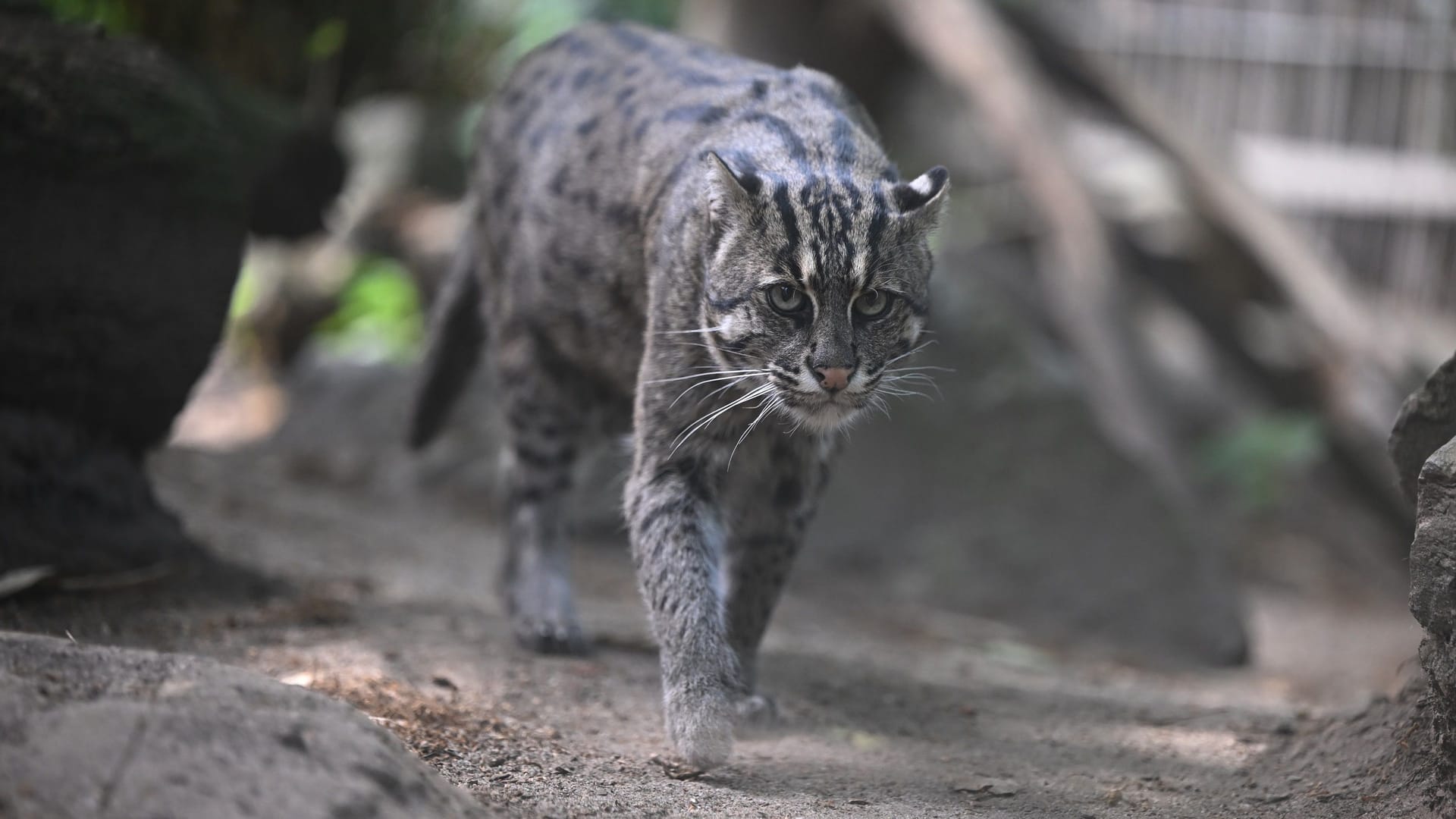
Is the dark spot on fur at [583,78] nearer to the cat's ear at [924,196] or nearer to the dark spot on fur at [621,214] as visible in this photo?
the dark spot on fur at [621,214]

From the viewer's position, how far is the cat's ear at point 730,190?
4.18 metres

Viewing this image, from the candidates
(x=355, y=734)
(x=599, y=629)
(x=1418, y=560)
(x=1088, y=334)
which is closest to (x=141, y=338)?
(x=599, y=629)

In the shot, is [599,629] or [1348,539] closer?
[599,629]

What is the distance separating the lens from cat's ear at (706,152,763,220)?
4.18 meters

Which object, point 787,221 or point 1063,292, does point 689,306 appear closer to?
point 787,221

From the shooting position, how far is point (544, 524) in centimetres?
611

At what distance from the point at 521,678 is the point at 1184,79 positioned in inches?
422

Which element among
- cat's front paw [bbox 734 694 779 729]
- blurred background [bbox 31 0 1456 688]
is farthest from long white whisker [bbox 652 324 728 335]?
blurred background [bbox 31 0 1456 688]

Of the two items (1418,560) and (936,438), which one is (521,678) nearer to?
(1418,560)

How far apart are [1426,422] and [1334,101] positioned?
9764mm

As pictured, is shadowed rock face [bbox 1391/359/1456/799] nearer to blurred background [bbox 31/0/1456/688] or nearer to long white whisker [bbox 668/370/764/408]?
long white whisker [bbox 668/370/764/408]

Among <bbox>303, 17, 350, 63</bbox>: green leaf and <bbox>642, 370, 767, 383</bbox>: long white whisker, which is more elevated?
<bbox>303, 17, 350, 63</bbox>: green leaf

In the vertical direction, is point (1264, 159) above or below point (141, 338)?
above

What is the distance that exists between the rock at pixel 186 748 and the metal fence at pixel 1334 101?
34.2ft
